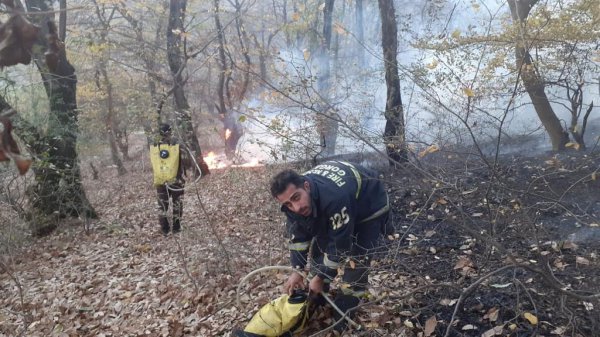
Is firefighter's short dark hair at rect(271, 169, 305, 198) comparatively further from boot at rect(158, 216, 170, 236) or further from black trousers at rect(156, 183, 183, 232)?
boot at rect(158, 216, 170, 236)

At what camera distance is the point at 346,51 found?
24.5 meters

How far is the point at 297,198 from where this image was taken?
340 cm

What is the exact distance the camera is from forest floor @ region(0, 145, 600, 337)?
3.61 m

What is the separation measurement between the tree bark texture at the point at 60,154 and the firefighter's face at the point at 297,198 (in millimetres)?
7113

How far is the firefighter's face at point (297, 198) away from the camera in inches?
133

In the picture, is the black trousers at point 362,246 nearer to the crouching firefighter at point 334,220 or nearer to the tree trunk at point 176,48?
the crouching firefighter at point 334,220

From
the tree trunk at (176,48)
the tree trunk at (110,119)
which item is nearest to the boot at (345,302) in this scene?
the tree trunk at (176,48)

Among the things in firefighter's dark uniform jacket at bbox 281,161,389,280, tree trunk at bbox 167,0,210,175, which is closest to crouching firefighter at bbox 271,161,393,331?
firefighter's dark uniform jacket at bbox 281,161,389,280

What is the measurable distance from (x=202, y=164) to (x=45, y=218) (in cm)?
660

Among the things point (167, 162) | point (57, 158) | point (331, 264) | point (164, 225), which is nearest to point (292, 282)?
point (331, 264)

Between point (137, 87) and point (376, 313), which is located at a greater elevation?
point (137, 87)

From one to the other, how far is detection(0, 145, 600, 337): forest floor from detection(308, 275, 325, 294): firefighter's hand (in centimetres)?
47

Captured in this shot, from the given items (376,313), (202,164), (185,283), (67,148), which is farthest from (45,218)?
(376,313)

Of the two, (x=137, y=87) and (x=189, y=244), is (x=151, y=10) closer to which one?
(x=137, y=87)
